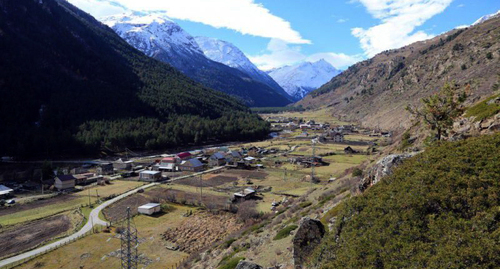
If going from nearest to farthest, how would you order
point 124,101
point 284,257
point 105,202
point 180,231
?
point 284,257, point 180,231, point 105,202, point 124,101

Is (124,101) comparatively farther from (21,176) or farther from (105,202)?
(105,202)

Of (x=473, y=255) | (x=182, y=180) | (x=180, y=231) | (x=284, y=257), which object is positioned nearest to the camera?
(x=473, y=255)

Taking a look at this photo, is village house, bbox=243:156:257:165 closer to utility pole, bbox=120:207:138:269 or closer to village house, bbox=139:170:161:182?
village house, bbox=139:170:161:182

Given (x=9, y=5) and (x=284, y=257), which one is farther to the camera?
(x=9, y=5)

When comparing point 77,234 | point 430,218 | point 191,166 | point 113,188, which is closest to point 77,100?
point 191,166

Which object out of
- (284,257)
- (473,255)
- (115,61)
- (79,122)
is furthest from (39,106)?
(473,255)

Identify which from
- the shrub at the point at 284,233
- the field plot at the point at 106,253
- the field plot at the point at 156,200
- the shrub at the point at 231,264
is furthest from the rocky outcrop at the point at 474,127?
the field plot at the point at 156,200

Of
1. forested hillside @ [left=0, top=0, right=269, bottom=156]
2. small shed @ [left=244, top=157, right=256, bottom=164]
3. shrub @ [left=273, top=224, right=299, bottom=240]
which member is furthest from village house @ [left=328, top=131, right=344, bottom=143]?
shrub @ [left=273, top=224, right=299, bottom=240]
